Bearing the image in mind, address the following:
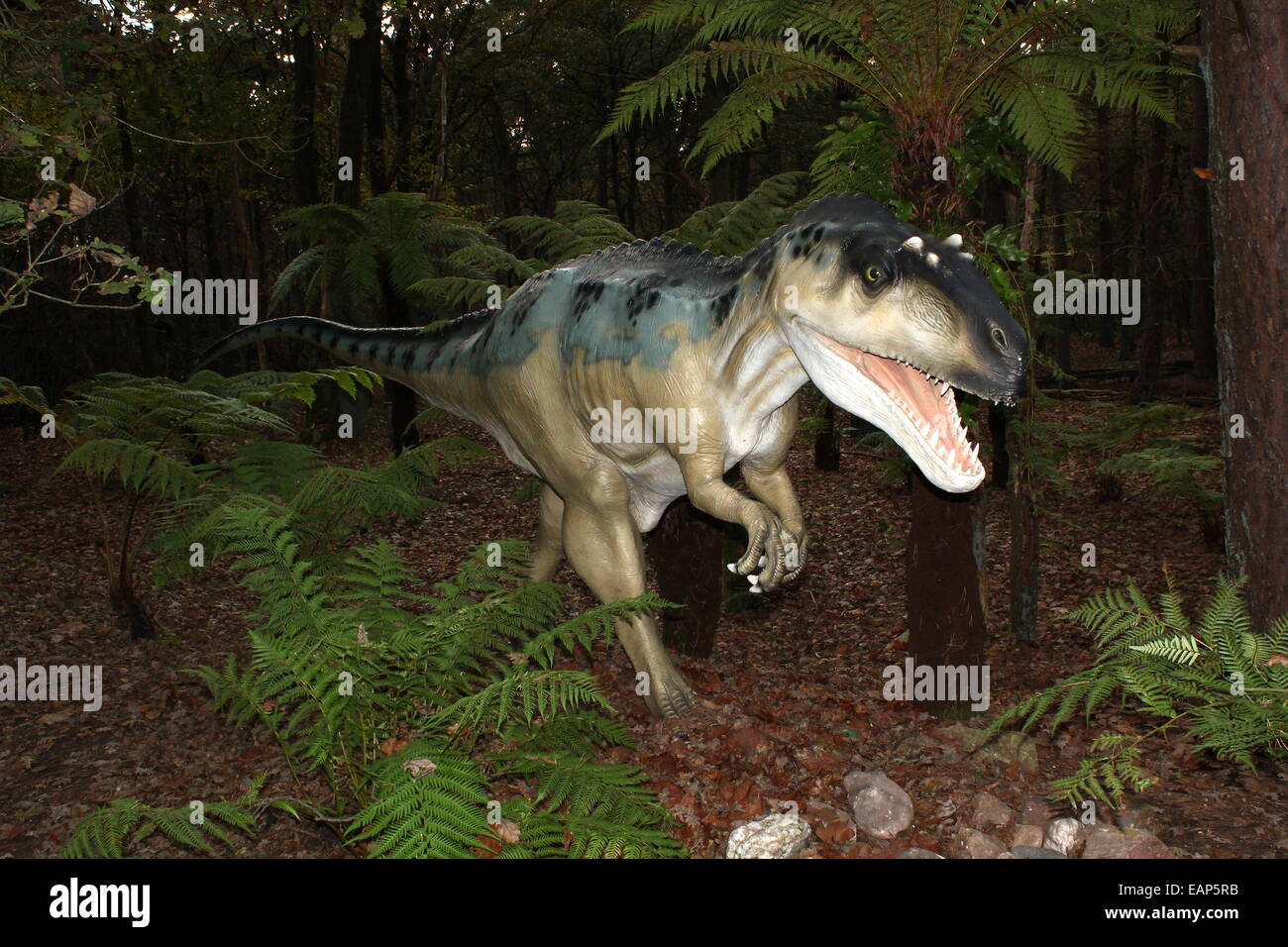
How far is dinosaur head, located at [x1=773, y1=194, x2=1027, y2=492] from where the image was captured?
9.30 ft

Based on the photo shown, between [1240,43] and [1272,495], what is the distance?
1.68 metres

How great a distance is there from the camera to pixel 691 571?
5555 mm

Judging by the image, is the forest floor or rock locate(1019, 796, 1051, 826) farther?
the forest floor

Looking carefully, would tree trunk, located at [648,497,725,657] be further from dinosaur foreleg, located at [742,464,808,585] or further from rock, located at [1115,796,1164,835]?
rock, located at [1115,796,1164,835]

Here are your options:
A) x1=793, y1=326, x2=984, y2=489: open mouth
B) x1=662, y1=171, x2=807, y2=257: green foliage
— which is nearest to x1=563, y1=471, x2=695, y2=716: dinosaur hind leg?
x1=793, y1=326, x2=984, y2=489: open mouth

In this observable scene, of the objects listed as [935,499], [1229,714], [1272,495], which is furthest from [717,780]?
[1272,495]

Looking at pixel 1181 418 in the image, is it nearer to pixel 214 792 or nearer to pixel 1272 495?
pixel 1272 495

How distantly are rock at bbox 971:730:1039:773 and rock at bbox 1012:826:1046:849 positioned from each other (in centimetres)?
47

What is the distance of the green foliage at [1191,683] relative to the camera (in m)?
3.08

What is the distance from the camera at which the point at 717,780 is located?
13.0ft

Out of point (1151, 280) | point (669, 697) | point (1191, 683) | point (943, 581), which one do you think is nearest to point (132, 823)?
point (669, 697)

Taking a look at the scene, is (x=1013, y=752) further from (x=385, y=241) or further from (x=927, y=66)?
(x=385, y=241)

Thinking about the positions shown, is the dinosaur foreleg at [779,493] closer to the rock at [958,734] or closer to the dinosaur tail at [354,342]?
the rock at [958,734]

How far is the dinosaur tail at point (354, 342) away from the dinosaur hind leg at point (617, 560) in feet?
3.86
